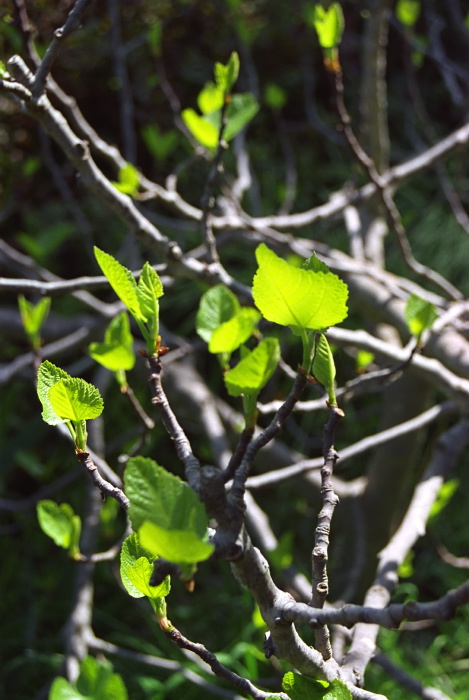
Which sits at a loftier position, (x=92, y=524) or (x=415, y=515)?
(x=415, y=515)

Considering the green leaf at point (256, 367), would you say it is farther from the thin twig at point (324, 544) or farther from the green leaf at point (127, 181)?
the green leaf at point (127, 181)

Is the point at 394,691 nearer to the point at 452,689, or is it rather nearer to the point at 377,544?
the point at 452,689


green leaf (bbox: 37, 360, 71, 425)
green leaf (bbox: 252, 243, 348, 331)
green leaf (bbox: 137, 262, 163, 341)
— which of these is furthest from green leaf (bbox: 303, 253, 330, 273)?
green leaf (bbox: 37, 360, 71, 425)

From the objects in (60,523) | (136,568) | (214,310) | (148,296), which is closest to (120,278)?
(148,296)

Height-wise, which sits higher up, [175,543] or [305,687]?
[175,543]

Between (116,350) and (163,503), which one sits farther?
(116,350)

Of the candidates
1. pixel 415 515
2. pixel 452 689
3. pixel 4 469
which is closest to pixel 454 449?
pixel 415 515

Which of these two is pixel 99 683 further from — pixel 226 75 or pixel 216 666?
pixel 226 75
